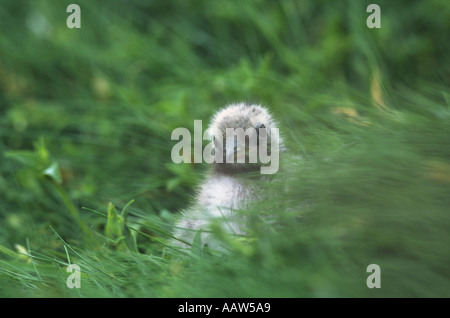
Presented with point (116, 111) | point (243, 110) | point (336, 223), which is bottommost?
point (336, 223)

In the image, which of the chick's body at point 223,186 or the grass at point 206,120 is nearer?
the grass at point 206,120

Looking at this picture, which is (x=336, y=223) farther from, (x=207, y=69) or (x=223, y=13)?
(x=223, y=13)

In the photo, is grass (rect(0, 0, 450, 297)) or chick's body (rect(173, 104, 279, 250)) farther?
chick's body (rect(173, 104, 279, 250))

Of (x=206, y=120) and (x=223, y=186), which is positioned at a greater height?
(x=206, y=120)
